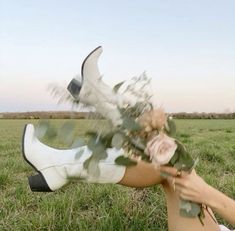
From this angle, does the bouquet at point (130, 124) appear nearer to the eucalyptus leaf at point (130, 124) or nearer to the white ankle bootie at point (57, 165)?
the eucalyptus leaf at point (130, 124)

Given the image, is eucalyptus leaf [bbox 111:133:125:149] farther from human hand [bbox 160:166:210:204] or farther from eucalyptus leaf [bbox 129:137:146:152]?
human hand [bbox 160:166:210:204]

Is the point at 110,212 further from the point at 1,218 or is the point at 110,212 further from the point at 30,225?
the point at 1,218

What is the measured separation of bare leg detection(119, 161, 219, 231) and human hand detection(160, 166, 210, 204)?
138 mm

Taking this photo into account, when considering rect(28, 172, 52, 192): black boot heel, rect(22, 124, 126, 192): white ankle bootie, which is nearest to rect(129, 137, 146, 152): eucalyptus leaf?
rect(22, 124, 126, 192): white ankle bootie

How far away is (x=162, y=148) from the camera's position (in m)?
1.79

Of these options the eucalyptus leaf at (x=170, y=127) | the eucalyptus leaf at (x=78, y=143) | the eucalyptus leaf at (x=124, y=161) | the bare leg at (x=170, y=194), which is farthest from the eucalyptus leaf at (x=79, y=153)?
the eucalyptus leaf at (x=170, y=127)

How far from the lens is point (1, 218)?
116 inches

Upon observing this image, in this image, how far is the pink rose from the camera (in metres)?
1.79

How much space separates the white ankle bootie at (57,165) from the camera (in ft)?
7.09

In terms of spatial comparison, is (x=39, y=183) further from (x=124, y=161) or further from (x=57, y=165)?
(x=124, y=161)

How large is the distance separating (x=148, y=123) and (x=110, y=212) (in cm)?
115

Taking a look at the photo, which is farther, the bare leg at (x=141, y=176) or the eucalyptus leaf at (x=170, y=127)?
the bare leg at (x=141, y=176)

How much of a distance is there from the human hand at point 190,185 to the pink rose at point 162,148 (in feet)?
0.40

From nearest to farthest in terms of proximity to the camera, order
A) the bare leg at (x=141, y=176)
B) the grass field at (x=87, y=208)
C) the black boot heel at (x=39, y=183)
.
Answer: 1. the bare leg at (x=141, y=176)
2. the black boot heel at (x=39, y=183)
3. the grass field at (x=87, y=208)
